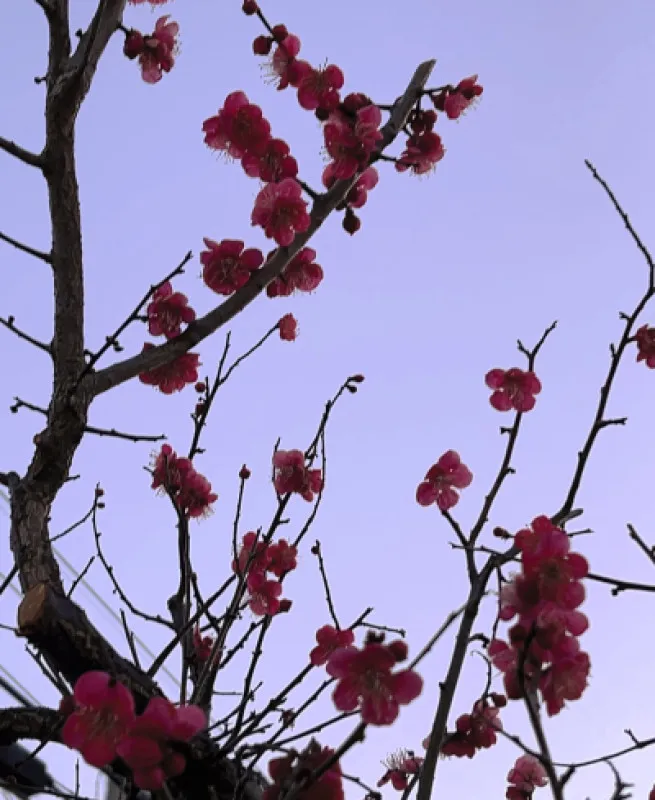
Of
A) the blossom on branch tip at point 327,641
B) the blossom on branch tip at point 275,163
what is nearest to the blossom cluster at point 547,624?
the blossom on branch tip at point 327,641

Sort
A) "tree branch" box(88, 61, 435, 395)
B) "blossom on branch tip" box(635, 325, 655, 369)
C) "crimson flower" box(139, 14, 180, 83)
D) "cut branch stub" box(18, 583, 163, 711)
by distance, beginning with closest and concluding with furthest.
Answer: "cut branch stub" box(18, 583, 163, 711) < "tree branch" box(88, 61, 435, 395) < "blossom on branch tip" box(635, 325, 655, 369) < "crimson flower" box(139, 14, 180, 83)

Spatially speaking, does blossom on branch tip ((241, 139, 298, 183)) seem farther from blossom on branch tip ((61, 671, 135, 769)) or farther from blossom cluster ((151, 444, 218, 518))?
blossom on branch tip ((61, 671, 135, 769))

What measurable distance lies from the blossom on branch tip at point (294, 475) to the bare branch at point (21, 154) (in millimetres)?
1126

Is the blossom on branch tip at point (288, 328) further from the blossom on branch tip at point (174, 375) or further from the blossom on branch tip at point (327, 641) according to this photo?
the blossom on branch tip at point (327, 641)

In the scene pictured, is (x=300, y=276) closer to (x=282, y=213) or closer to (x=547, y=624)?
(x=282, y=213)

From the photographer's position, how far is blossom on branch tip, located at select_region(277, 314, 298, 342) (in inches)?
114

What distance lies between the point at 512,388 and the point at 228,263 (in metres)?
0.89

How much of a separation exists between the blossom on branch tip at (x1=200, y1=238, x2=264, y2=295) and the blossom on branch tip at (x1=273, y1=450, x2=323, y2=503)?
23.6 inches

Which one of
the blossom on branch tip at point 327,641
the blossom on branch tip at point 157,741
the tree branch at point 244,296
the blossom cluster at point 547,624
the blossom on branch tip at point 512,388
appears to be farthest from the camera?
the blossom on branch tip at point 512,388

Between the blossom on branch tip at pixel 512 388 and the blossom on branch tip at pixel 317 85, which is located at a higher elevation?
the blossom on branch tip at pixel 317 85

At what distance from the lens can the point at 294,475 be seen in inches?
105

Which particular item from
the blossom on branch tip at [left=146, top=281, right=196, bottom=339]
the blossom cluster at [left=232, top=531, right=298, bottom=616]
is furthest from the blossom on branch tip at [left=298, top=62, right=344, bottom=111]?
the blossom cluster at [left=232, top=531, right=298, bottom=616]

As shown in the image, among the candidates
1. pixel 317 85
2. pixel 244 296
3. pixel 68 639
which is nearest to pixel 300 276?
pixel 244 296

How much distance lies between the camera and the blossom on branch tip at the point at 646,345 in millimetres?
2305
